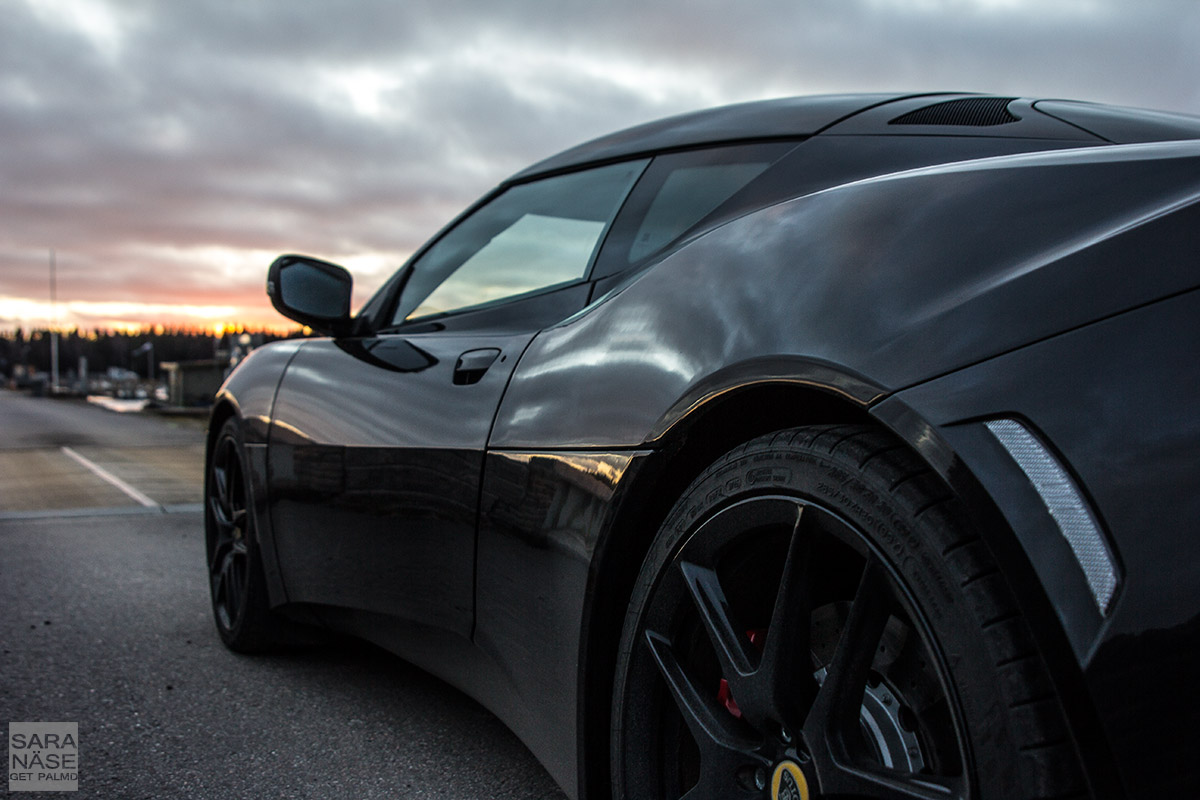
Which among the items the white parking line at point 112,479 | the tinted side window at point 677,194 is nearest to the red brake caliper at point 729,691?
the tinted side window at point 677,194

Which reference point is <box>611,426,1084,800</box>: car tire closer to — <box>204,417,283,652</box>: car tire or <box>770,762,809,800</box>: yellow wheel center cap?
<box>770,762,809,800</box>: yellow wheel center cap

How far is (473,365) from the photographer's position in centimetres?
210

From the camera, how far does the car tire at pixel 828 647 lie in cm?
97

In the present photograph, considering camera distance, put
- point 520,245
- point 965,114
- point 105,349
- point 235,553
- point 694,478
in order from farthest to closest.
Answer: point 105,349 → point 235,553 → point 520,245 → point 965,114 → point 694,478

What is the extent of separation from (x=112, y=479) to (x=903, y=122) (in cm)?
1028

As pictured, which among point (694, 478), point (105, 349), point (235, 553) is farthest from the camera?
point (105, 349)

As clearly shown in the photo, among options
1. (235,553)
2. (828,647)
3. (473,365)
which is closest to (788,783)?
(828,647)

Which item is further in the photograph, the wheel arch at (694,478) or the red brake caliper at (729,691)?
the red brake caliper at (729,691)

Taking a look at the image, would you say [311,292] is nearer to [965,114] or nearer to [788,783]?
[965,114]

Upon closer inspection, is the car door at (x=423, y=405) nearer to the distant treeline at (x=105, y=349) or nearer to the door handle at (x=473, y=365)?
the door handle at (x=473, y=365)

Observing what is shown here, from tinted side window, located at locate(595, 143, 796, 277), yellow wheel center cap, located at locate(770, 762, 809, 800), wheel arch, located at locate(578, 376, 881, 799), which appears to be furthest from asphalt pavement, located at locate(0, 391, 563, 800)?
tinted side window, located at locate(595, 143, 796, 277)

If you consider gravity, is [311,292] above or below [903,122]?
below

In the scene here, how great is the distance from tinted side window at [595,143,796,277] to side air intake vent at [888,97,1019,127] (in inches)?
10.5

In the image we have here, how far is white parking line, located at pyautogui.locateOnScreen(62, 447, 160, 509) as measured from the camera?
328 inches
